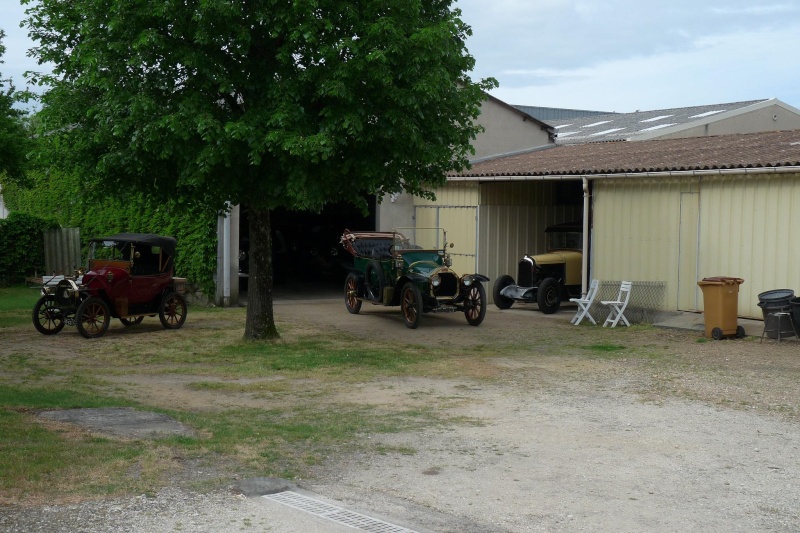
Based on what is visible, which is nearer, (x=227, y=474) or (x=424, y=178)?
(x=227, y=474)

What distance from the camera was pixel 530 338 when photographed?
51.5 feet

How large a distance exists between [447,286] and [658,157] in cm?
540

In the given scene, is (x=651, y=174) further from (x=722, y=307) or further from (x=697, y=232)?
(x=722, y=307)

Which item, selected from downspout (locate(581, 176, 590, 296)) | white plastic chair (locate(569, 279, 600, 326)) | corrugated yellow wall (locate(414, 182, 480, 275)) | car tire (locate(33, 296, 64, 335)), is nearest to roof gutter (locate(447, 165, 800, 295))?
downspout (locate(581, 176, 590, 296))

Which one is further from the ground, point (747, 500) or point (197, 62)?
point (197, 62)

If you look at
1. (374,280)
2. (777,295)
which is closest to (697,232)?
(777,295)

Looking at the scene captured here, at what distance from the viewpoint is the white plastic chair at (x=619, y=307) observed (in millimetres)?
17219

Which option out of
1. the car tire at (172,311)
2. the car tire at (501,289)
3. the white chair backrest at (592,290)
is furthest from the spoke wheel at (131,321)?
the white chair backrest at (592,290)

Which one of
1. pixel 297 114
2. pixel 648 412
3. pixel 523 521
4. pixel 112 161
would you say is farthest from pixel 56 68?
pixel 523 521

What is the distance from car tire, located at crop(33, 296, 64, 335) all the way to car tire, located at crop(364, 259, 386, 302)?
568 cm

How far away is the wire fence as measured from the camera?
17.6 m

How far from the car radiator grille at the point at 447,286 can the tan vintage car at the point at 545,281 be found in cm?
302

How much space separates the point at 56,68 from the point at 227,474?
8.69 m

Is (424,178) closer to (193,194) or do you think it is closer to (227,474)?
(193,194)
